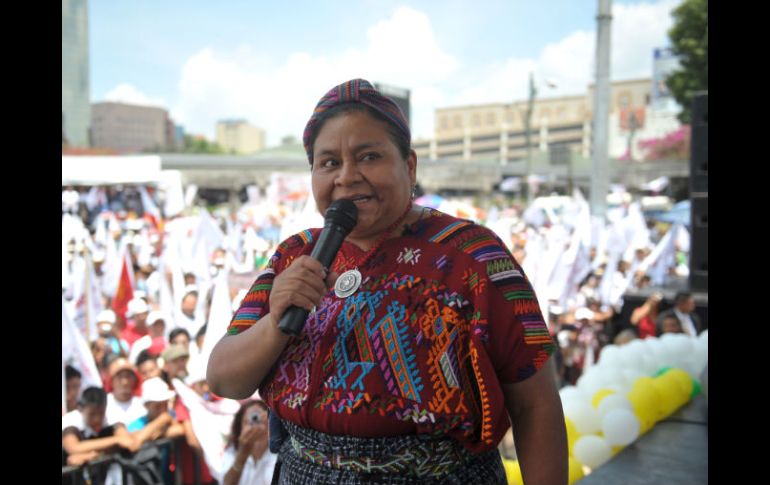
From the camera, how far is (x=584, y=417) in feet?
13.4

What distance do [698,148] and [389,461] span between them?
22.3ft

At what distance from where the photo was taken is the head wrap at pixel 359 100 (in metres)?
1.44

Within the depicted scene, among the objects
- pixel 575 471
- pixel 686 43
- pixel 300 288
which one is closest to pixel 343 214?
pixel 300 288

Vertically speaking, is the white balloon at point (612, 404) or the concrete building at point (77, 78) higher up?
the concrete building at point (77, 78)

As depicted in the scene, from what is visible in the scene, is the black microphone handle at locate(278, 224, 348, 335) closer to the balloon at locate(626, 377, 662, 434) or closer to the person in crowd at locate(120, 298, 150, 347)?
the balloon at locate(626, 377, 662, 434)

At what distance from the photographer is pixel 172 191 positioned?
14.9 m

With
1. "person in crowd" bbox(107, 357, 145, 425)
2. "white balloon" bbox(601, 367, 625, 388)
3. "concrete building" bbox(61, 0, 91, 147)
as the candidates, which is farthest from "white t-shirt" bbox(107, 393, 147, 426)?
"concrete building" bbox(61, 0, 91, 147)

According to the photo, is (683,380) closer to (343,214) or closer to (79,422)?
(343,214)

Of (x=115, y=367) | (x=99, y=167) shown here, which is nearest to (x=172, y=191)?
(x=99, y=167)

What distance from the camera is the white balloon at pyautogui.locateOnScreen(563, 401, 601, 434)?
402 centimetres

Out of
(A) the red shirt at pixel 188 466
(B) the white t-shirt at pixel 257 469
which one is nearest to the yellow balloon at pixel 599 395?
(B) the white t-shirt at pixel 257 469

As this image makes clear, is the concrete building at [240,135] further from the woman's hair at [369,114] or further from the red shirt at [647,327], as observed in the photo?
the woman's hair at [369,114]

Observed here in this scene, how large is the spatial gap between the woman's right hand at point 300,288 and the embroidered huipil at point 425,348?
10 centimetres
